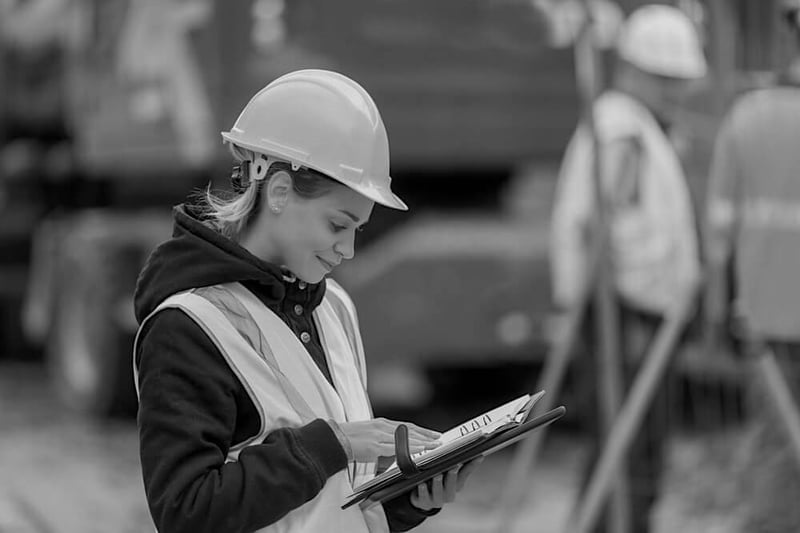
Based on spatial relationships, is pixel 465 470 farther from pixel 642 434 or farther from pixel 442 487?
pixel 642 434

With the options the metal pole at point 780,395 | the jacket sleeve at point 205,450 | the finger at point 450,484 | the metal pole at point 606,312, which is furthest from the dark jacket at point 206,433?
the metal pole at point 606,312

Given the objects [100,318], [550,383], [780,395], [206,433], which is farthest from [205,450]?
[100,318]

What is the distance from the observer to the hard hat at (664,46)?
592cm

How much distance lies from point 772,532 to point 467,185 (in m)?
4.37

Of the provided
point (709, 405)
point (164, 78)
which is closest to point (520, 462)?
point (709, 405)

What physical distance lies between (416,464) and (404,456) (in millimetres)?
29

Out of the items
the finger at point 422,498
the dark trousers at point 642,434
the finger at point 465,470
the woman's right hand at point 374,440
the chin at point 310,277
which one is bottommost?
the dark trousers at point 642,434

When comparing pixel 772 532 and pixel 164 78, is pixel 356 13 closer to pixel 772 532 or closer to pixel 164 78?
pixel 164 78

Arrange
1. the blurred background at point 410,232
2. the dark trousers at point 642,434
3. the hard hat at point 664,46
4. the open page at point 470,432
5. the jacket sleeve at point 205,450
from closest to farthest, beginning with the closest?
the jacket sleeve at point 205,450 → the open page at point 470,432 → the dark trousers at point 642,434 → the hard hat at point 664,46 → the blurred background at point 410,232

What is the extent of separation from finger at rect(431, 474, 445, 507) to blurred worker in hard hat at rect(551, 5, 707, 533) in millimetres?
2562

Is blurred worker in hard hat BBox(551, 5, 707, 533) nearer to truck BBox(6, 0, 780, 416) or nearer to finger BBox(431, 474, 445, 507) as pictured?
truck BBox(6, 0, 780, 416)

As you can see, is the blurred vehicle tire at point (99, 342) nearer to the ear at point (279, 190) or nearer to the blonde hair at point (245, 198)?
the blonde hair at point (245, 198)

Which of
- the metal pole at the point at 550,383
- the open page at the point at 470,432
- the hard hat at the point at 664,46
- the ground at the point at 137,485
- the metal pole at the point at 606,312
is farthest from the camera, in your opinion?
the ground at the point at 137,485

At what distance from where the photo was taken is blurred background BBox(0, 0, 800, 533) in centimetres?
773
